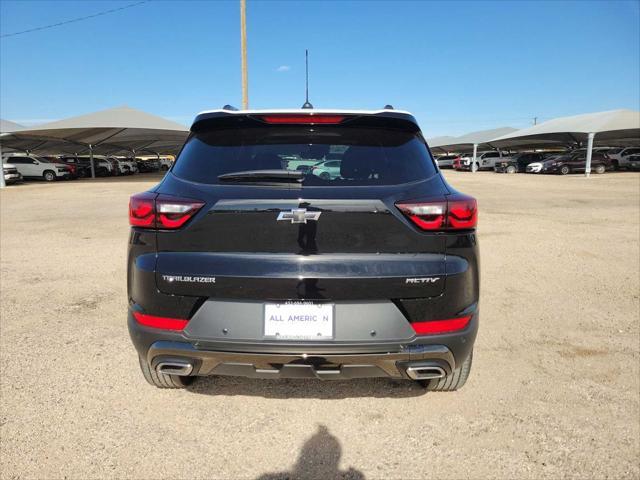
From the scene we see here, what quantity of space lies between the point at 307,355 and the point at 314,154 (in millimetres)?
1084

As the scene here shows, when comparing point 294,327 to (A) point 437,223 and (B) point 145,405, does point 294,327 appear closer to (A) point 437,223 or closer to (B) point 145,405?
(A) point 437,223

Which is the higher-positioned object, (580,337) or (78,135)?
(78,135)

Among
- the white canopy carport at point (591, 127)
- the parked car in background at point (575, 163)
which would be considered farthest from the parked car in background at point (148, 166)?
the parked car in background at point (575, 163)

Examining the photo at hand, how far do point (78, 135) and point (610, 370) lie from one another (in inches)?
1238

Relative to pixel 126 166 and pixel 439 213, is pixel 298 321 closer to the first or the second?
pixel 439 213

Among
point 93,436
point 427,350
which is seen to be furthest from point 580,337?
point 93,436

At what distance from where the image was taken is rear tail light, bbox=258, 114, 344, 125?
2.39m

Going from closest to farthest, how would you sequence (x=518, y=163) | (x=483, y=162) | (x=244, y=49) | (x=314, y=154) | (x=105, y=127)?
1. (x=314, y=154)
2. (x=244, y=49)
3. (x=105, y=127)
4. (x=518, y=163)
5. (x=483, y=162)

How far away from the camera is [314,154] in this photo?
2.37 meters

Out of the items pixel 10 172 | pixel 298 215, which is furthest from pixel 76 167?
pixel 298 215

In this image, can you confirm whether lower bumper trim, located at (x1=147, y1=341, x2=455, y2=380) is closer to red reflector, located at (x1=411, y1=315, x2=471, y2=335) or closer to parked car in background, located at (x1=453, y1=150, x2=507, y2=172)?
red reflector, located at (x1=411, y1=315, x2=471, y2=335)

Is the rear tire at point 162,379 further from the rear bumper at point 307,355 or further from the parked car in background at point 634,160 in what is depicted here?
the parked car in background at point 634,160

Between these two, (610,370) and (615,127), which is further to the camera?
(615,127)

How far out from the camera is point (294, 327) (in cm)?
209
